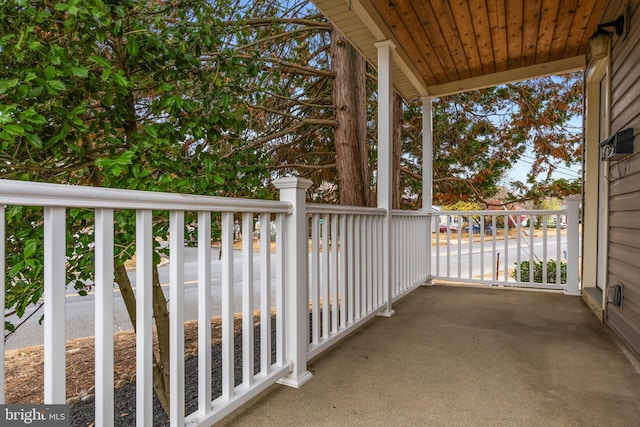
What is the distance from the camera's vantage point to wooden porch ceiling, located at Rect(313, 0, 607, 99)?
278 centimetres

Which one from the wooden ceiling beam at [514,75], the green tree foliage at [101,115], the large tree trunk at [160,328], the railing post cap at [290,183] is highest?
the wooden ceiling beam at [514,75]

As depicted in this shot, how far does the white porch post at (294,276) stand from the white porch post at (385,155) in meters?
1.31

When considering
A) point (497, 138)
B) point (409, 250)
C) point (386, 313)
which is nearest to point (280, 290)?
point (386, 313)

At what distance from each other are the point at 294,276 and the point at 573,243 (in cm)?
331

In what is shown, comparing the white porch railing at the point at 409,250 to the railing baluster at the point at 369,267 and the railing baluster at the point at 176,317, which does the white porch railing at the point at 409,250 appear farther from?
the railing baluster at the point at 176,317

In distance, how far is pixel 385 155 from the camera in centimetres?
309

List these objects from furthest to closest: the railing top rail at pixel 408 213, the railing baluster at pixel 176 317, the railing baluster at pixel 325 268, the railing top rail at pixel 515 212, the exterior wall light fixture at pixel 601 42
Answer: the railing top rail at pixel 515 212
the railing top rail at pixel 408 213
the exterior wall light fixture at pixel 601 42
the railing baluster at pixel 325 268
the railing baluster at pixel 176 317

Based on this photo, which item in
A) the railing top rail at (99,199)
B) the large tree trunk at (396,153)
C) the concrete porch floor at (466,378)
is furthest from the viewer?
the large tree trunk at (396,153)

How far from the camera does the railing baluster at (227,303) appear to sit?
145 centimetres

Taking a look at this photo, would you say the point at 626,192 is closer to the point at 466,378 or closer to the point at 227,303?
the point at 466,378

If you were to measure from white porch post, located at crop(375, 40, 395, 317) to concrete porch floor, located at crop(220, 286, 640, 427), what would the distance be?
0.35 m

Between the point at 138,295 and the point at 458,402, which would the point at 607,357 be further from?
the point at 138,295

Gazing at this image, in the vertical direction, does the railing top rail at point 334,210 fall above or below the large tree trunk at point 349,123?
below

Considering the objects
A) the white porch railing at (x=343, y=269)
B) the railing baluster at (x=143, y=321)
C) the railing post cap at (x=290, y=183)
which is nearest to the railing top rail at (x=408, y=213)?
the white porch railing at (x=343, y=269)
